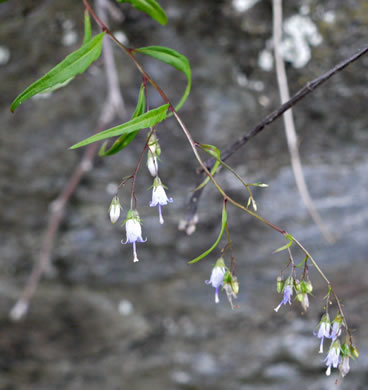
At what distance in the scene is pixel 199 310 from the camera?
7.72 feet

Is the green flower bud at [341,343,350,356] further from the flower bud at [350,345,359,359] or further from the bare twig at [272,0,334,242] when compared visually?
the bare twig at [272,0,334,242]

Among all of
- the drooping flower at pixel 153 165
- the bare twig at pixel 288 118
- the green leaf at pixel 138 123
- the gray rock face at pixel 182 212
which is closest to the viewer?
the green leaf at pixel 138 123

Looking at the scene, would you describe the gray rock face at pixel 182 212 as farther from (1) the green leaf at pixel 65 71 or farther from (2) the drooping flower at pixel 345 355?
(2) the drooping flower at pixel 345 355

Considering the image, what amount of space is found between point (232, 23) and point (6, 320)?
193cm

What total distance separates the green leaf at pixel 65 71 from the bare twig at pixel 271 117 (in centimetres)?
40

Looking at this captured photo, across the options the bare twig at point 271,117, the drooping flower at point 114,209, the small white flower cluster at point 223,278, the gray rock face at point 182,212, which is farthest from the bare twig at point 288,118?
the drooping flower at point 114,209

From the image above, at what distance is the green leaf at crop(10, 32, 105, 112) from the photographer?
930 mm

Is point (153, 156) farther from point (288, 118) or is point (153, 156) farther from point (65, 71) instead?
point (288, 118)

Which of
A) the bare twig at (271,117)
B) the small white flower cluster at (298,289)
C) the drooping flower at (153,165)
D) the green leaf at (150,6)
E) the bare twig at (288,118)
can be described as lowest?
the small white flower cluster at (298,289)

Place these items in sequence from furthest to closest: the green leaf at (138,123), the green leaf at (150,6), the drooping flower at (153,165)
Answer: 1. the green leaf at (150,6)
2. the drooping flower at (153,165)
3. the green leaf at (138,123)

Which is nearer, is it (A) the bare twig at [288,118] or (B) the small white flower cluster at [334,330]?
(B) the small white flower cluster at [334,330]

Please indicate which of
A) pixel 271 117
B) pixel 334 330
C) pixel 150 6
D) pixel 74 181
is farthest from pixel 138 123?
pixel 74 181

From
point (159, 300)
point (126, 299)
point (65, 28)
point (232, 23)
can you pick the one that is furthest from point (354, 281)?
point (65, 28)

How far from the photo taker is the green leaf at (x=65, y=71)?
36.6 inches
